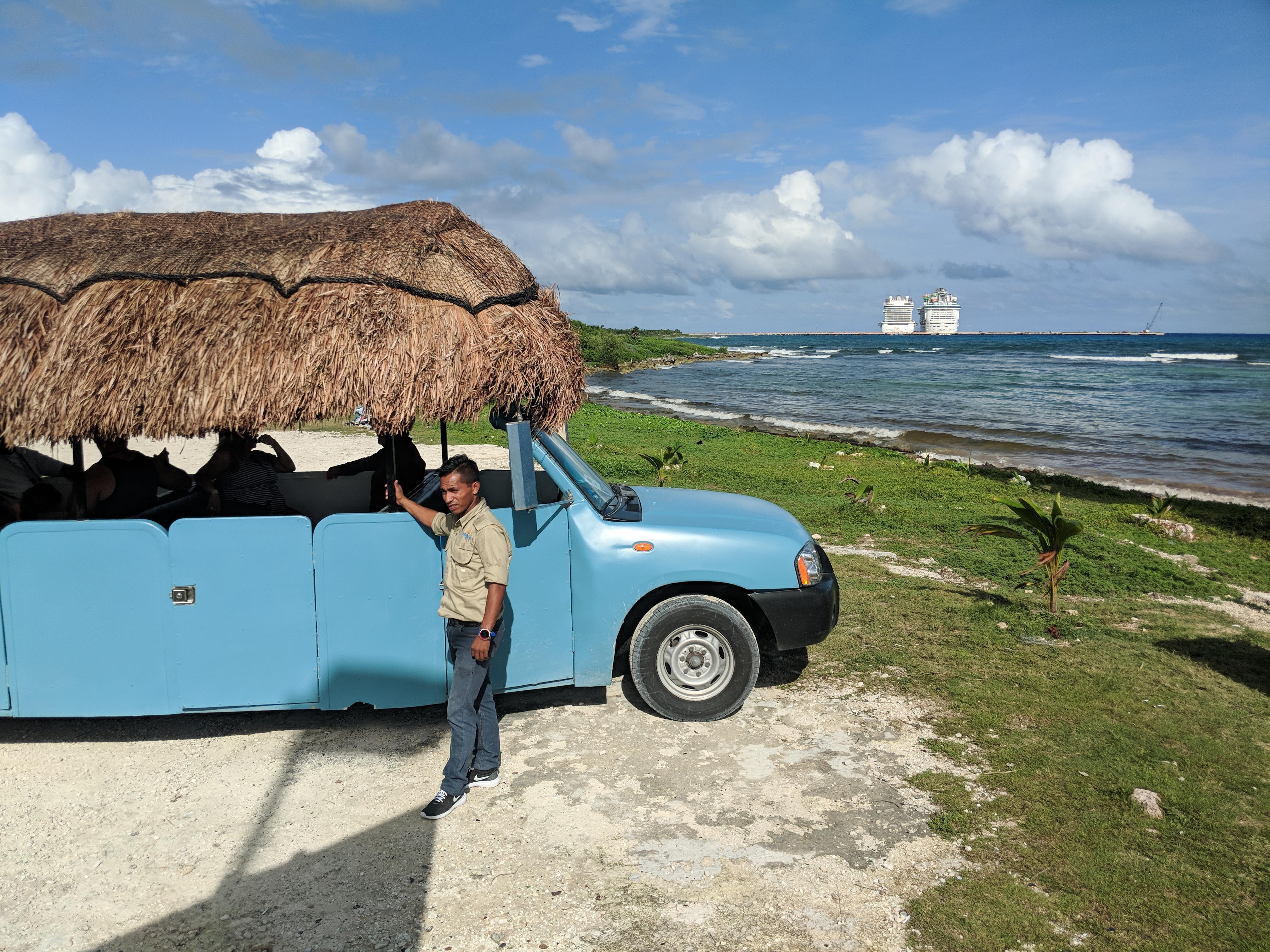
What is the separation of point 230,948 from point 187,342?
10.4 ft

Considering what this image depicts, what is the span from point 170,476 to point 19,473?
2.98ft

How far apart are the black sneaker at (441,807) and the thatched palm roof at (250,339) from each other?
2.07 metres

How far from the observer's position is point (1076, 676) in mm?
6387

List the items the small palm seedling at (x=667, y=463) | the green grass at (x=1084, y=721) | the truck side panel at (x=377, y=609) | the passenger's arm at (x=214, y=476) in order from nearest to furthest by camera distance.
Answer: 1. the green grass at (x=1084, y=721)
2. the truck side panel at (x=377, y=609)
3. the passenger's arm at (x=214, y=476)
4. the small palm seedling at (x=667, y=463)

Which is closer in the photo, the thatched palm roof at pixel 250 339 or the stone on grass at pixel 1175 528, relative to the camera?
the thatched palm roof at pixel 250 339

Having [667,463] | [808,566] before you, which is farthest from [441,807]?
[667,463]

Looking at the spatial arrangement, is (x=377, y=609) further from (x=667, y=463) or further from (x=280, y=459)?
(x=667, y=463)

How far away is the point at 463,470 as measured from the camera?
14.6 feet

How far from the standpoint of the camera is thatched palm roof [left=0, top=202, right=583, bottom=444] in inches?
186

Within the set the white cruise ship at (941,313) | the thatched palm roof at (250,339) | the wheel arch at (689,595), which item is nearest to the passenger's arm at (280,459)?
the thatched palm roof at (250,339)

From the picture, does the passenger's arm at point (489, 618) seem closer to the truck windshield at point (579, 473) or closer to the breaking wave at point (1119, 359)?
the truck windshield at point (579, 473)

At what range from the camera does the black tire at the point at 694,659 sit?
17.3 ft

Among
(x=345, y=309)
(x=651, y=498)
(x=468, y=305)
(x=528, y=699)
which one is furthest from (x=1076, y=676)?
(x=345, y=309)

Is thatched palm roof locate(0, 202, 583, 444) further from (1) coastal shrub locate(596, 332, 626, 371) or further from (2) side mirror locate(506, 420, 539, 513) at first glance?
(1) coastal shrub locate(596, 332, 626, 371)
